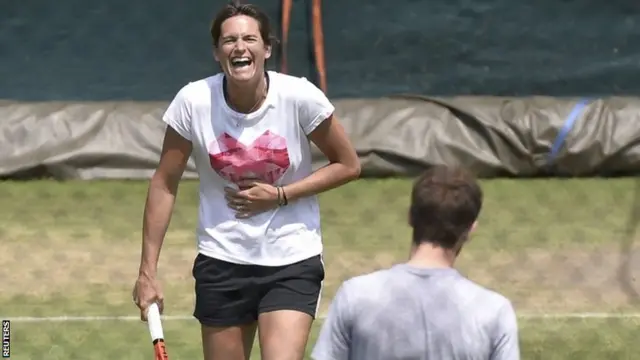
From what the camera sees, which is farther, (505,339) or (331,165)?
(331,165)

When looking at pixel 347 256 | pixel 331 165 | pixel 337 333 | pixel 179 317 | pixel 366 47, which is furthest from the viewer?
pixel 366 47

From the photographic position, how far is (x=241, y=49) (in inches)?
170

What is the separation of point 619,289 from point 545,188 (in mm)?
3516

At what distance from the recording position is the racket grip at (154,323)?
14.1 feet

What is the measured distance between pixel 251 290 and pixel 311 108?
2.15ft

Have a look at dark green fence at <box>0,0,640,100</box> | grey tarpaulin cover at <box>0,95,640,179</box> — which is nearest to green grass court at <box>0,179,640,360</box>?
grey tarpaulin cover at <box>0,95,640,179</box>

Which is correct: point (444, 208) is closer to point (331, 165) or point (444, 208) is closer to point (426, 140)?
point (331, 165)

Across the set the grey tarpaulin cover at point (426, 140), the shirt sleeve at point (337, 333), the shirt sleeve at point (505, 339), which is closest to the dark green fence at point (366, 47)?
the grey tarpaulin cover at point (426, 140)

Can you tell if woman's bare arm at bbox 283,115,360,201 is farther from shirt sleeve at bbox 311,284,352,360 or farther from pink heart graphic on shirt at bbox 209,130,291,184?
shirt sleeve at bbox 311,284,352,360

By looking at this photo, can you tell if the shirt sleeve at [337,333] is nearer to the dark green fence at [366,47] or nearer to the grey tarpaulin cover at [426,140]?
the grey tarpaulin cover at [426,140]

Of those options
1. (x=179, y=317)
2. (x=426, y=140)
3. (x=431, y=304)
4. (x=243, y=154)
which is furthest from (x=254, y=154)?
(x=426, y=140)

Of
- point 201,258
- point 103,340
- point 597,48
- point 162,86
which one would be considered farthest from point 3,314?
point 597,48

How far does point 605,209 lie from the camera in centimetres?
1049

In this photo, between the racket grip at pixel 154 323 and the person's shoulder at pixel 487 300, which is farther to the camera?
the racket grip at pixel 154 323
